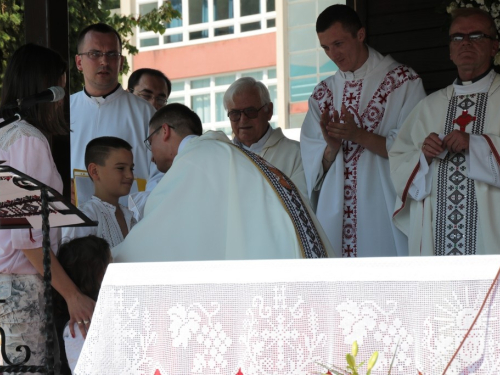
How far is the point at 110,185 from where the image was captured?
4.54 meters

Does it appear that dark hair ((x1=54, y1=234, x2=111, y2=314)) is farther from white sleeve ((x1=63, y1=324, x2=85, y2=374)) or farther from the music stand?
the music stand

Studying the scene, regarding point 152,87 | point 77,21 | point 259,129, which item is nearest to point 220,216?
point 259,129

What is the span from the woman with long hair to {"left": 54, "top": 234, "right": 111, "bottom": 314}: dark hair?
101 mm

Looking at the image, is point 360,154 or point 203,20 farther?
point 203,20

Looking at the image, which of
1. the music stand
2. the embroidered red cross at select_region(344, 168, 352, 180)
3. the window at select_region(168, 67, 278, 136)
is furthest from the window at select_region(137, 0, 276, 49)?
the music stand

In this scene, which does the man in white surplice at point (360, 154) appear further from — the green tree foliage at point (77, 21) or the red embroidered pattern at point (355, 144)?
the green tree foliage at point (77, 21)

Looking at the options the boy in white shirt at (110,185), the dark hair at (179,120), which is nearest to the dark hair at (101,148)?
the boy in white shirt at (110,185)

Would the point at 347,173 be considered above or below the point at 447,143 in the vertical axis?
below

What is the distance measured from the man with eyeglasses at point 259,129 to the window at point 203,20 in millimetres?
22175

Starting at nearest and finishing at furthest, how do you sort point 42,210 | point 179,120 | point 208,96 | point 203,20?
point 42,210
point 179,120
point 208,96
point 203,20

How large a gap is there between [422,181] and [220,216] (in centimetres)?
157

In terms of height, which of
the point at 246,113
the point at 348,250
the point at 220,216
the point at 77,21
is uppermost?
the point at 77,21

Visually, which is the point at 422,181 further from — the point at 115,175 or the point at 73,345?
the point at 73,345

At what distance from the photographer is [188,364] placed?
6.73 ft
